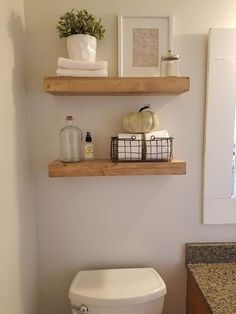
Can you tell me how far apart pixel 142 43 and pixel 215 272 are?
3.75 ft

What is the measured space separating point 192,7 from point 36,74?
0.80 metres

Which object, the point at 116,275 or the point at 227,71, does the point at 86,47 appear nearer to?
the point at 227,71

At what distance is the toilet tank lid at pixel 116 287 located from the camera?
111cm

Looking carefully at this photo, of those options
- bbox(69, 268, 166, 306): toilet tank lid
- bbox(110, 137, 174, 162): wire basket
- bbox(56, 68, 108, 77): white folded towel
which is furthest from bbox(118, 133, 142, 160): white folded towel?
bbox(69, 268, 166, 306): toilet tank lid

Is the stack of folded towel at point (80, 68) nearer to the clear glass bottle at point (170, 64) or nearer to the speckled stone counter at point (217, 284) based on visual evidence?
the clear glass bottle at point (170, 64)

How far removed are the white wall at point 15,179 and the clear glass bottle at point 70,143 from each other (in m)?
0.17

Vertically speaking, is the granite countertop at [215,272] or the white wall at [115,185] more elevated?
the white wall at [115,185]

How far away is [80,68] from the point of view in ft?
3.51

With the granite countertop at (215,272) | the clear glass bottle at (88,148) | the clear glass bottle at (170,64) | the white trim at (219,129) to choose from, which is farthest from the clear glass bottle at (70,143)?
the granite countertop at (215,272)

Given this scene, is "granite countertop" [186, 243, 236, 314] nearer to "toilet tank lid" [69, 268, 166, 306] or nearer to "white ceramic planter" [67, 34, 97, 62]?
"toilet tank lid" [69, 268, 166, 306]

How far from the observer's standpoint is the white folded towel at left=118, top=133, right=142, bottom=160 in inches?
45.0

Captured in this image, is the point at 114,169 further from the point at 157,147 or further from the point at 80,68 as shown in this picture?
the point at 80,68

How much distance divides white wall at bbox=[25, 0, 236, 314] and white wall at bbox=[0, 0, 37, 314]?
0.07 metres

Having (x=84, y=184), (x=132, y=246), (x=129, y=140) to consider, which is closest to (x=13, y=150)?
(x=84, y=184)
